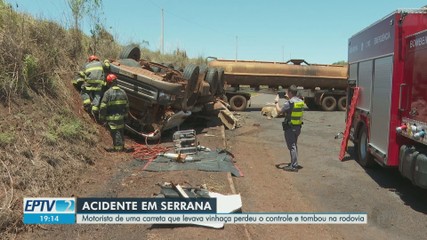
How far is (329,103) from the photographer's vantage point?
24.4m

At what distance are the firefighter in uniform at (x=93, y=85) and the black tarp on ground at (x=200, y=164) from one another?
223cm

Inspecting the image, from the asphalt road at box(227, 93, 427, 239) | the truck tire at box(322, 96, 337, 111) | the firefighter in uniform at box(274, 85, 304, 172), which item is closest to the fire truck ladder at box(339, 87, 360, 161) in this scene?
the asphalt road at box(227, 93, 427, 239)

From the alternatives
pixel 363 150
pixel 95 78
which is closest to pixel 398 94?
pixel 363 150

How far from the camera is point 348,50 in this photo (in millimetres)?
11531

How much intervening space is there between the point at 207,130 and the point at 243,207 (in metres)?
7.79

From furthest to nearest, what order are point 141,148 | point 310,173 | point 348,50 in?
1. point 348,50
2. point 141,148
3. point 310,173

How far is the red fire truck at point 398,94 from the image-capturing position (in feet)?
21.1

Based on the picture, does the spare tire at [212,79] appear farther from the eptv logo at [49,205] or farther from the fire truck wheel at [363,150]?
the eptv logo at [49,205]

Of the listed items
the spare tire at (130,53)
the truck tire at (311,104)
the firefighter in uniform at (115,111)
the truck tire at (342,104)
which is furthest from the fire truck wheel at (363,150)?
the truck tire at (311,104)

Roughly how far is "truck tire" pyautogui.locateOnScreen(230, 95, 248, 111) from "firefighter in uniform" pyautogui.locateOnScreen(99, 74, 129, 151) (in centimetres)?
1391

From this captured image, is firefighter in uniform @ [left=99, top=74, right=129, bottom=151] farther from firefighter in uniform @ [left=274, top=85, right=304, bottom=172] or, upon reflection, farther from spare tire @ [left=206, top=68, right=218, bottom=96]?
spare tire @ [left=206, top=68, right=218, bottom=96]

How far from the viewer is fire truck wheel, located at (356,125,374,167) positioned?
909 cm

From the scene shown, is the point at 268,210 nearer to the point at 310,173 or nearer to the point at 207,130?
the point at 310,173

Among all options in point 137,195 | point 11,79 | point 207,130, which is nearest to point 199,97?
point 207,130
